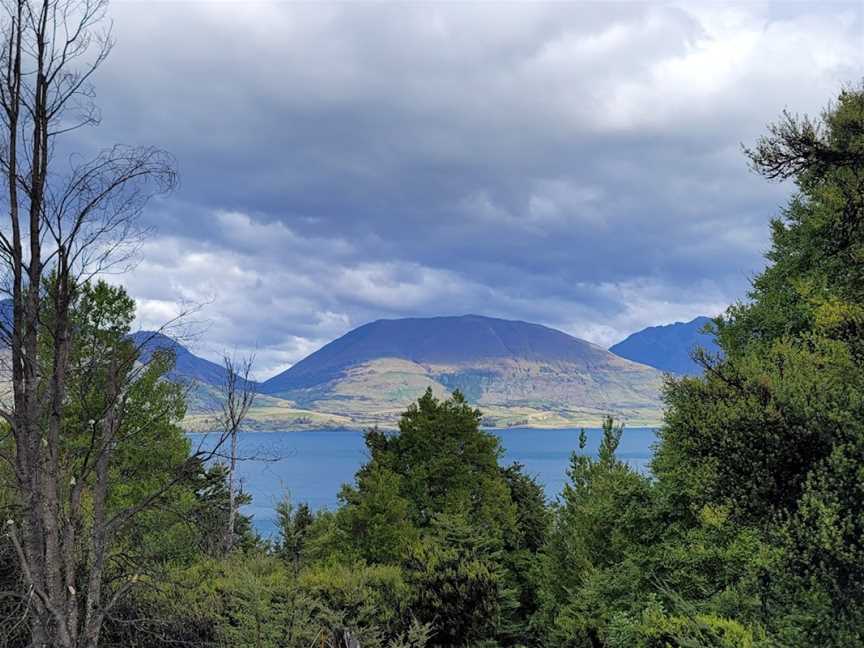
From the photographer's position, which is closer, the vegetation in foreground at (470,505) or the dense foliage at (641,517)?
the vegetation in foreground at (470,505)

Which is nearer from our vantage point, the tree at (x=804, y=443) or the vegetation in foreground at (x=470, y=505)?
the vegetation in foreground at (x=470, y=505)

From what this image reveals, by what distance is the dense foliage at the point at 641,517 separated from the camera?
353 inches

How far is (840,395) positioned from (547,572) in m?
18.8

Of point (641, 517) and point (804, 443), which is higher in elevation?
point (804, 443)

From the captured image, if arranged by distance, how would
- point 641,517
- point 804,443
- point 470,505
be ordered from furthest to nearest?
point 470,505 < point 641,517 < point 804,443

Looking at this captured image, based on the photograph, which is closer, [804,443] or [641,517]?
[804,443]

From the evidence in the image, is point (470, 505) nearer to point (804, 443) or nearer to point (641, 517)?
point (641, 517)

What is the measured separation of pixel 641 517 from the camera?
15.8 meters

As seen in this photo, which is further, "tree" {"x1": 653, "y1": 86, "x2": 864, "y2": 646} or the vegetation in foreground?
"tree" {"x1": 653, "y1": 86, "x2": 864, "y2": 646}

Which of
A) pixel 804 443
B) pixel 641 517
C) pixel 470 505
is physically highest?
pixel 804 443

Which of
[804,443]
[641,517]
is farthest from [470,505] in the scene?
[804,443]

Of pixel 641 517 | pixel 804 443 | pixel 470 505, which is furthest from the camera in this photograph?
pixel 470 505

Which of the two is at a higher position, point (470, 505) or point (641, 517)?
point (641, 517)

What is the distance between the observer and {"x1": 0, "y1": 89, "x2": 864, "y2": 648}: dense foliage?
8961mm
